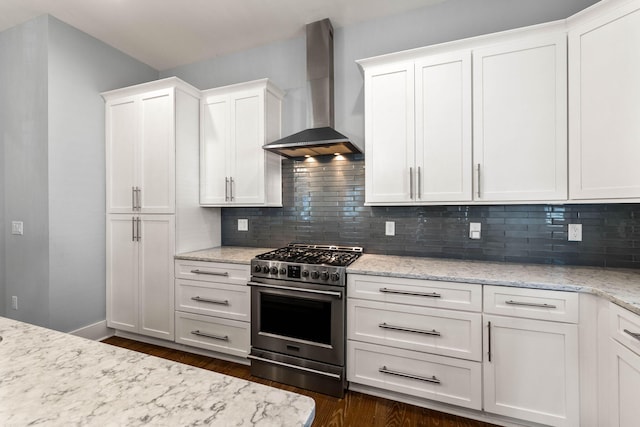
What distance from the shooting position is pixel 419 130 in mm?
2256

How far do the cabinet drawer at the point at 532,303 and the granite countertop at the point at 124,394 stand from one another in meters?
1.58

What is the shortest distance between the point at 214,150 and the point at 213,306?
1.51 m

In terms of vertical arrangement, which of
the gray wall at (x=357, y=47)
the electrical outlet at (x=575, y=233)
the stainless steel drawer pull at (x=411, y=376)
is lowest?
the stainless steel drawer pull at (x=411, y=376)

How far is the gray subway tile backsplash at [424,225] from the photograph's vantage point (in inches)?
82.8

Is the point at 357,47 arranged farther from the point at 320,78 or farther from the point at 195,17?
the point at 195,17

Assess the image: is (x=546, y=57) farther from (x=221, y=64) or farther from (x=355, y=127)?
(x=221, y=64)

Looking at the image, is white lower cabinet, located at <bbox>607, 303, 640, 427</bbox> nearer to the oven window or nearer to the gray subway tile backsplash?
the gray subway tile backsplash

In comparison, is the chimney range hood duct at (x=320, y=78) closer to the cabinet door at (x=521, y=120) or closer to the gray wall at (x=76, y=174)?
the cabinet door at (x=521, y=120)

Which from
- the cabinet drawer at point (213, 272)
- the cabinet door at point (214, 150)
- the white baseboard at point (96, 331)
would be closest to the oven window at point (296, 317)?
the cabinet drawer at point (213, 272)

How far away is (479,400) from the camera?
1.84m

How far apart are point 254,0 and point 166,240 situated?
224 centimetres

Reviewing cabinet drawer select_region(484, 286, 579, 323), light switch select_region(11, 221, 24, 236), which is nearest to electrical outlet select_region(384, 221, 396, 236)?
cabinet drawer select_region(484, 286, 579, 323)

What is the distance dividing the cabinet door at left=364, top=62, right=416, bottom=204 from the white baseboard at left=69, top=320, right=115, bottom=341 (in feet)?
9.78

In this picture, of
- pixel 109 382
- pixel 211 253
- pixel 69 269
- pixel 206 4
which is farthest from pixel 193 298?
pixel 206 4
